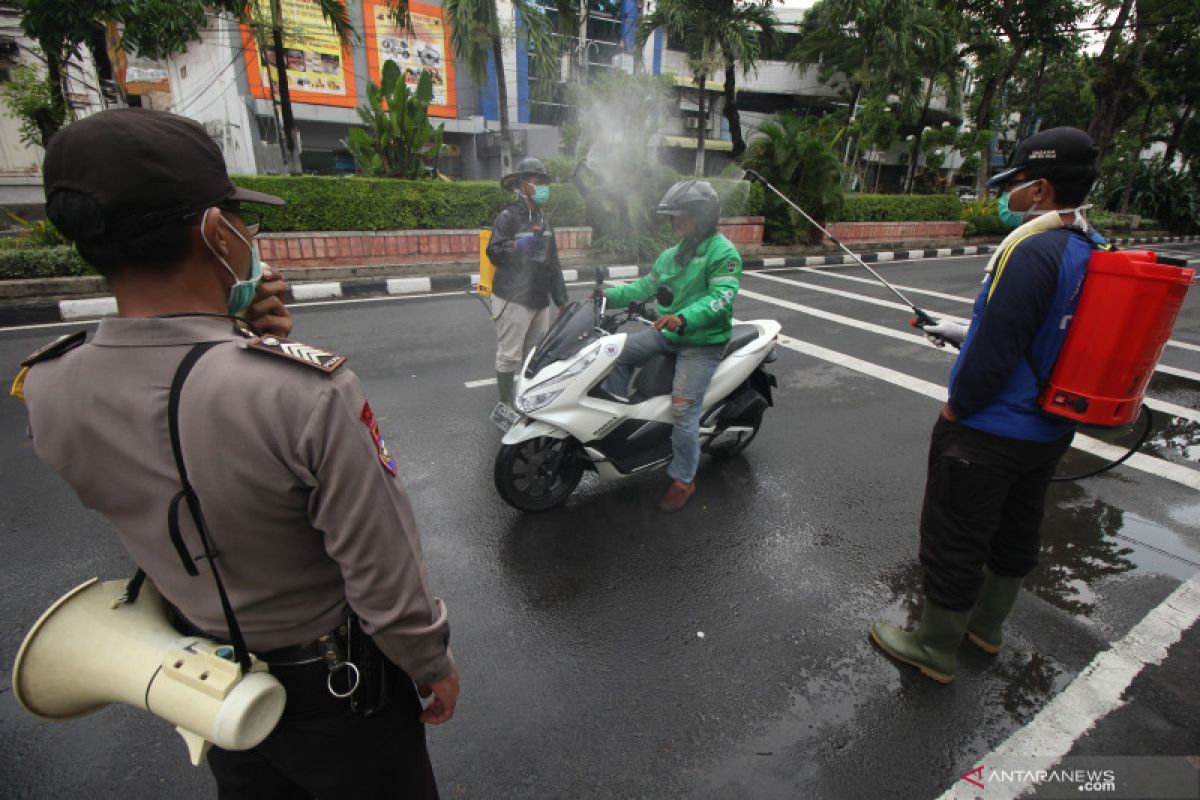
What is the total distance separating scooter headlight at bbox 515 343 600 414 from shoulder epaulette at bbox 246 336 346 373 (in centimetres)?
215

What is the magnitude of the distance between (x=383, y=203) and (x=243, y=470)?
977cm

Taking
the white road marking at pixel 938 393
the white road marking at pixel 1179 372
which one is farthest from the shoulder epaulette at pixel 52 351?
the white road marking at pixel 1179 372

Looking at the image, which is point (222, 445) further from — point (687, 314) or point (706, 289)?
point (706, 289)

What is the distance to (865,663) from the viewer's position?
248 cm

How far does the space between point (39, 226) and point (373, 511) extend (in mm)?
10683

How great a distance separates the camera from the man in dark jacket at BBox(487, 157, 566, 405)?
437 cm

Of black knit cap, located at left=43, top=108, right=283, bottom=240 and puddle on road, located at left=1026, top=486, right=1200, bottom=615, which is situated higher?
black knit cap, located at left=43, top=108, right=283, bottom=240

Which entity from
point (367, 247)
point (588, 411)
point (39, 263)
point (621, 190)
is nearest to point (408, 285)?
point (367, 247)

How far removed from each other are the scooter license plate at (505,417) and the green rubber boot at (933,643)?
2.08 meters

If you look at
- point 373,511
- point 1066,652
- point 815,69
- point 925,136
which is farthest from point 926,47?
point 373,511

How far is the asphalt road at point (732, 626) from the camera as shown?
2.03m

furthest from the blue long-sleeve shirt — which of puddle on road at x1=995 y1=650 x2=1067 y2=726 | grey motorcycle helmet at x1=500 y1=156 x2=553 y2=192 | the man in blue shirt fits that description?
grey motorcycle helmet at x1=500 y1=156 x2=553 y2=192

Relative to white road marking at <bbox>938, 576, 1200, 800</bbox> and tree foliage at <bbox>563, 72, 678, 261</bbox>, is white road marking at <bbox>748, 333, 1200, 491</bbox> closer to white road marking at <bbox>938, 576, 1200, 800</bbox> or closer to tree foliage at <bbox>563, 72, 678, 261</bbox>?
white road marking at <bbox>938, 576, 1200, 800</bbox>

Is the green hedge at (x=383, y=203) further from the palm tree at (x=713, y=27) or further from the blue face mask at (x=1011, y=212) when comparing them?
the blue face mask at (x=1011, y=212)
